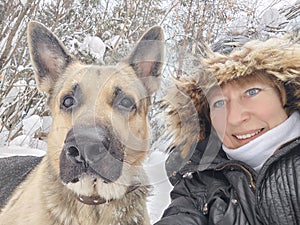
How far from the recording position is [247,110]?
1.86m

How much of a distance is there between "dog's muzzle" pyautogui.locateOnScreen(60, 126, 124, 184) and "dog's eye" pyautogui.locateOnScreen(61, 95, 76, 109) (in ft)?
1.14

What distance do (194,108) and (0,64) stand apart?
3.05 meters

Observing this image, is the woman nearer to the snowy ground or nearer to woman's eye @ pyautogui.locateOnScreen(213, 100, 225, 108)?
woman's eye @ pyautogui.locateOnScreen(213, 100, 225, 108)

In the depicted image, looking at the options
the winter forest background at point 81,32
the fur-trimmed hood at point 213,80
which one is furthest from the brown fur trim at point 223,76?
the winter forest background at point 81,32

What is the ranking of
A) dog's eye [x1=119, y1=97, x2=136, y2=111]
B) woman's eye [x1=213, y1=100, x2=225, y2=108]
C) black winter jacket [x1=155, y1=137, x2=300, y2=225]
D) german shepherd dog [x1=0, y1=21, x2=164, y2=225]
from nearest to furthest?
black winter jacket [x1=155, y1=137, x2=300, y2=225]
woman's eye [x1=213, y1=100, x2=225, y2=108]
german shepherd dog [x1=0, y1=21, x2=164, y2=225]
dog's eye [x1=119, y1=97, x2=136, y2=111]

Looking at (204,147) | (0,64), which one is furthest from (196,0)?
(204,147)

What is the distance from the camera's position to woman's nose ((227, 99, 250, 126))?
1.86 m

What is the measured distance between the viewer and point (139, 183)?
7.75ft

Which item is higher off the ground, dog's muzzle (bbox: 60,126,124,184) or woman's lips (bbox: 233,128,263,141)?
woman's lips (bbox: 233,128,263,141)

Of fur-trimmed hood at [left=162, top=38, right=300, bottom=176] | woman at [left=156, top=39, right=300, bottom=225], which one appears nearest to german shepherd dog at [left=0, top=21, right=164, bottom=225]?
fur-trimmed hood at [left=162, top=38, right=300, bottom=176]

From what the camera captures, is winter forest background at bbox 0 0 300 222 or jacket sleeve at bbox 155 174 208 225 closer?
jacket sleeve at bbox 155 174 208 225

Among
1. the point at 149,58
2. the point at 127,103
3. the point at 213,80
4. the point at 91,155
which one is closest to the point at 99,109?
the point at 127,103

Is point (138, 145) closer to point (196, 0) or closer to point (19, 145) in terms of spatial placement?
point (19, 145)

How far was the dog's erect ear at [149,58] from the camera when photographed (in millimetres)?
2316
